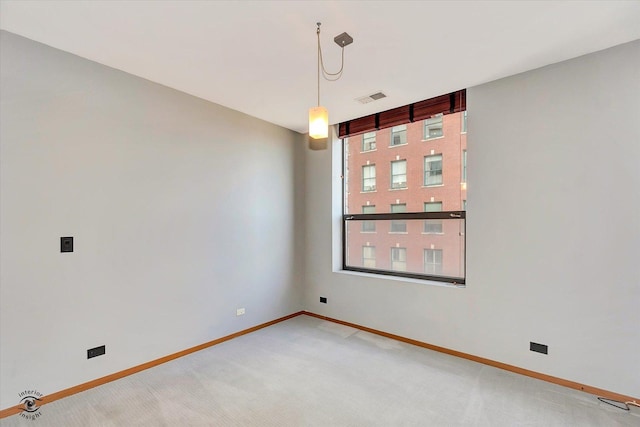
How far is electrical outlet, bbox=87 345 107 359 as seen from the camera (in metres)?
2.52

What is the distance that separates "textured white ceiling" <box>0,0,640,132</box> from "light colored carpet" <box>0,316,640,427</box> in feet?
9.30

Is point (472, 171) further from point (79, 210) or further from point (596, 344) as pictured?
point (79, 210)

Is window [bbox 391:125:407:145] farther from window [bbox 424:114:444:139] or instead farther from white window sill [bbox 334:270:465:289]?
white window sill [bbox 334:270:465:289]

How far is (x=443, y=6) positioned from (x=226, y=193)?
9.24 ft

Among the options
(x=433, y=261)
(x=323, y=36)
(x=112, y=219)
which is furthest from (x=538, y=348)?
(x=112, y=219)

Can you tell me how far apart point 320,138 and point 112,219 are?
6.75 feet

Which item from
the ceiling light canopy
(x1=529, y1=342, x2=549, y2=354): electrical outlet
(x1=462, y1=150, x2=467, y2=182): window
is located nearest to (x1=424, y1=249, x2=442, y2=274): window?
(x1=462, y1=150, x2=467, y2=182): window

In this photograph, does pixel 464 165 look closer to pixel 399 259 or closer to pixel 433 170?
pixel 433 170

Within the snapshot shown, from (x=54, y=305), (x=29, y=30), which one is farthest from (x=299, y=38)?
(x=54, y=305)

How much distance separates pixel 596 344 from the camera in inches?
95.7

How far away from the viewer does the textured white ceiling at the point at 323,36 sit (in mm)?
1920

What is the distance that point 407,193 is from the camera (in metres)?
3.72

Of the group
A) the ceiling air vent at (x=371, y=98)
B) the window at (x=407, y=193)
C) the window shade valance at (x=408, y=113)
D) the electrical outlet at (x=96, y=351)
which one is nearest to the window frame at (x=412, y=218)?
the window at (x=407, y=193)

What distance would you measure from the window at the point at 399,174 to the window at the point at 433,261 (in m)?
0.89
